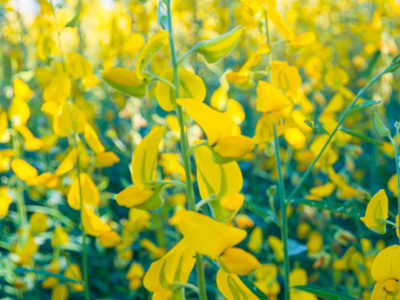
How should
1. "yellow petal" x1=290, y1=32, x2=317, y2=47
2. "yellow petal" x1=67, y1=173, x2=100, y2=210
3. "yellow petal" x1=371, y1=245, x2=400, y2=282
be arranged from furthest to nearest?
"yellow petal" x1=67, y1=173, x2=100, y2=210, "yellow petal" x1=290, y1=32, x2=317, y2=47, "yellow petal" x1=371, y1=245, x2=400, y2=282

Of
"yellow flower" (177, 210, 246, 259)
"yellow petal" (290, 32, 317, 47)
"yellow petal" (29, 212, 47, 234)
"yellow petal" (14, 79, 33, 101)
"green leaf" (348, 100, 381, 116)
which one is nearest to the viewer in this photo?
"yellow flower" (177, 210, 246, 259)

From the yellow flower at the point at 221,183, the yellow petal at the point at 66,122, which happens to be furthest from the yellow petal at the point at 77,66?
the yellow flower at the point at 221,183

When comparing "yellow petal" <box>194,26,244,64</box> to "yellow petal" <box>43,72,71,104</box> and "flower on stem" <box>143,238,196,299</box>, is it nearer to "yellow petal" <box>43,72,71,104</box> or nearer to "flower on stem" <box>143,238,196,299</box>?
"flower on stem" <box>143,238,196,299</box>

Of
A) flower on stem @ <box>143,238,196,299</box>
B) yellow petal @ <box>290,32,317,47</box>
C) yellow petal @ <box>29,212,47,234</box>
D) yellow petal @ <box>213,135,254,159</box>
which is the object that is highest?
yellow petal @ <box>290,32,317,47</box>

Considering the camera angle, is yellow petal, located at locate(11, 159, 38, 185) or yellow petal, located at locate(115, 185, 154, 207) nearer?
yellow petal, located at locate(115, 185, 154, 207)

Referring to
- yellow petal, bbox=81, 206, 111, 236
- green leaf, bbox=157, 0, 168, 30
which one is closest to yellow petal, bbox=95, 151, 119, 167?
yellow petal, bbox=81, 206, 111, 236

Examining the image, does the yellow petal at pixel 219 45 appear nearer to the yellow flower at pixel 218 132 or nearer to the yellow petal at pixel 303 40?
the yellow flower at pixel 218 132
